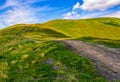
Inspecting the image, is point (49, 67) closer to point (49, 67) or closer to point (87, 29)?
point (49, 67)

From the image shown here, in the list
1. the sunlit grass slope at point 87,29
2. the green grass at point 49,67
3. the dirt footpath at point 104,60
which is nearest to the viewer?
the green grass at point 49,67

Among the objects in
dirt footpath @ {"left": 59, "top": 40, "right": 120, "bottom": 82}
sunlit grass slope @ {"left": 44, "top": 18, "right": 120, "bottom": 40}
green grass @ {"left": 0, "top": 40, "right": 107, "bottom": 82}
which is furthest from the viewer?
sunlit grass slope @ {"left": 44, "top": 18, "right": 120, "bottom": 40}

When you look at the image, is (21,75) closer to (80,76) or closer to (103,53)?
(80,76)

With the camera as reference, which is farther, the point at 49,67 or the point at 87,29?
the point at 87,29

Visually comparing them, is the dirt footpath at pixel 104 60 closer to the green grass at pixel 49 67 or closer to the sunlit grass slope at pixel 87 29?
the green grass at pixel 49 67

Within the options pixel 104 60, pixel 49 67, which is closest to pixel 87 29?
pixel 104 60

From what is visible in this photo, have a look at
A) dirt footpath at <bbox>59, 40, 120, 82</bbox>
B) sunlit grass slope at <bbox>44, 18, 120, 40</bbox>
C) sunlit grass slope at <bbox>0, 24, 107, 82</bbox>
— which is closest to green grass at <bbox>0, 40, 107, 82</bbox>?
sunlit grass slope at <bbox>0, 24, 107, 82</bbox>

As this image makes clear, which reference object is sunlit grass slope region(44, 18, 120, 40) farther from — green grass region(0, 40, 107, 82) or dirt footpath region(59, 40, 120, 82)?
green grass region(0, 40, 107, 82)

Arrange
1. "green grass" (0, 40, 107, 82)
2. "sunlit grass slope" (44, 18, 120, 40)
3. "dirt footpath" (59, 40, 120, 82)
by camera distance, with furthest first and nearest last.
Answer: "sunlit grass slope" (44, 18, 120, 40) < "dirt footpath" (59, 40, 120, 82) < "green grass" (0, 40, 107, 82)

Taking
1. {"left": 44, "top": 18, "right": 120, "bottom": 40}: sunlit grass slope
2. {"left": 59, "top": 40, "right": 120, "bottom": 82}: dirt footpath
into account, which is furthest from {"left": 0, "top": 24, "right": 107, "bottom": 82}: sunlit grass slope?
{"left": 44, "top": 18, "right": 120, "bottom": 40}: sunlit grass slope

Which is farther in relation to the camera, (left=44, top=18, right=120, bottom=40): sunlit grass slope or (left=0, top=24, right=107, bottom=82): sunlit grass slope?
(left=44, top=18, right=120, bottom=40): sunlit grass slope

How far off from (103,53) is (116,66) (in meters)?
6.79

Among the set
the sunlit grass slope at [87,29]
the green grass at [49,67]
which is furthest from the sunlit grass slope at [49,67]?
the sunlit grass slope at [87,29]

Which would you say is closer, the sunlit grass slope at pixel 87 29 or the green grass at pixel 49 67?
the green grass at pixel 49 67
